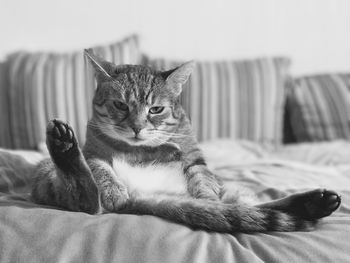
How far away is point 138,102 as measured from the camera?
103cm

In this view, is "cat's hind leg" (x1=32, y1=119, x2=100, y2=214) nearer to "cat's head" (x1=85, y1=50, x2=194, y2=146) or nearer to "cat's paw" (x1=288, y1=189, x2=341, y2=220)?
"cat's head" (x1=85, y1=50, x2=194, y2=146)

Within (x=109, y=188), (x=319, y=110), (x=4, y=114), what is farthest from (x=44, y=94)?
(x=319, y=110)

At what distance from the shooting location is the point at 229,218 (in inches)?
31.9

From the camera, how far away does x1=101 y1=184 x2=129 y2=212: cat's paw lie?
2.98 feet

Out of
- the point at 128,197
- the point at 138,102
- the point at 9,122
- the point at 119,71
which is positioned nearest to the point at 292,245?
the point at 128,197

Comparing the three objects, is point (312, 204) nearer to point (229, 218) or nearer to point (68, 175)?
point (229, 218)

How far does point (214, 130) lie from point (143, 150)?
1.13m

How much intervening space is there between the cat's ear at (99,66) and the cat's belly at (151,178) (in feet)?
0.67

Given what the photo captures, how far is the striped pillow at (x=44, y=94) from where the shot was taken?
199 cm

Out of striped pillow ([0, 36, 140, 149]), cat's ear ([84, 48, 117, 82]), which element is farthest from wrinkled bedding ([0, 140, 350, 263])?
striped pillow ([0, 36, 140, 149])

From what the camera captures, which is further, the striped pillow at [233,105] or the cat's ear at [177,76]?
the striped pillow at [233,105]

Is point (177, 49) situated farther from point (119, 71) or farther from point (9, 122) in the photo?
point (119, 71)

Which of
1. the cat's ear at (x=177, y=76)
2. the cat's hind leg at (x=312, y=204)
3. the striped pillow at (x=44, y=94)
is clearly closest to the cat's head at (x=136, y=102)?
the cat's ear at (x=177, y=76)

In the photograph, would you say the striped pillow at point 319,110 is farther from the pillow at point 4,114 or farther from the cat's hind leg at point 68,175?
the cat's hind leg at point 68,175
